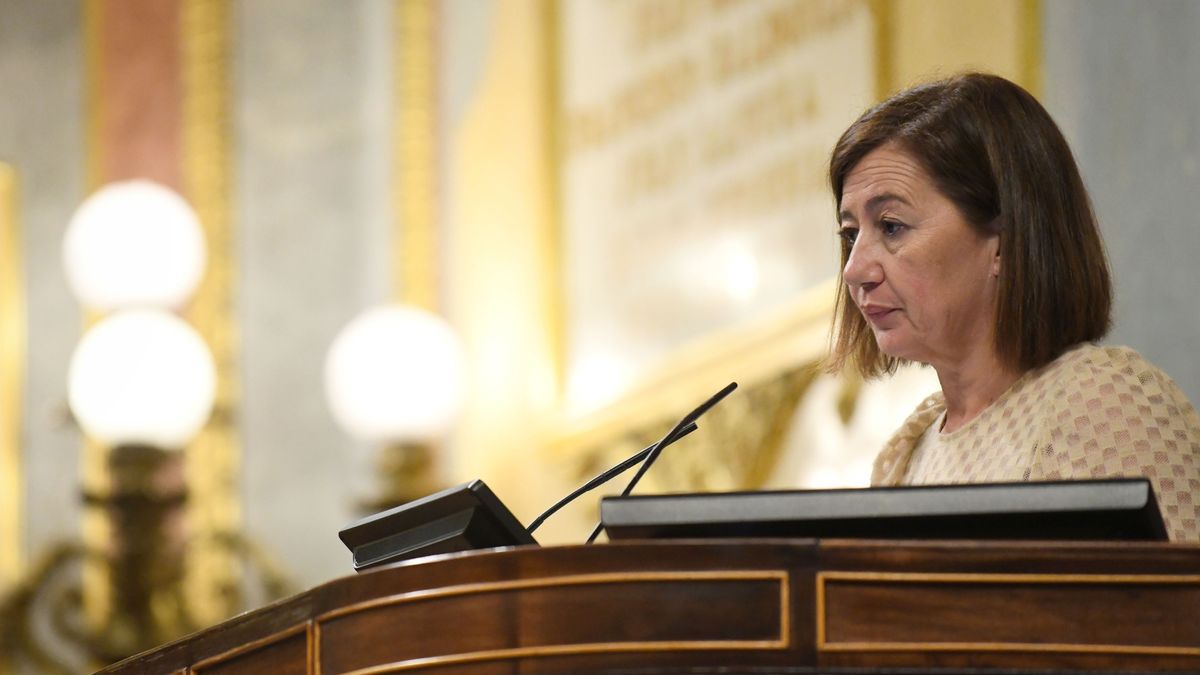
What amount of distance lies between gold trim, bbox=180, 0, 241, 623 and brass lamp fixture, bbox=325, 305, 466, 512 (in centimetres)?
64

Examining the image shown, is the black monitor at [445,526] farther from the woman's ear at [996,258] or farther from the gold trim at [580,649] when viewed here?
the woman's ear at [996,258]

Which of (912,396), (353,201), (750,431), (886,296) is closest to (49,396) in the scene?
(353,201)

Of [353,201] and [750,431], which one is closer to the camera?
[750,431]

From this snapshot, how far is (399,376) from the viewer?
5777 mm

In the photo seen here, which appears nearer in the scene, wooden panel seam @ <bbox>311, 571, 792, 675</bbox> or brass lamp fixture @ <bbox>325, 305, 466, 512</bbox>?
wooden panel seam @ <bbox>311, 571, 792, 675</bbox>

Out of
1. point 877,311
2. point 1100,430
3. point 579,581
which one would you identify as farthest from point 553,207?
point 579,581

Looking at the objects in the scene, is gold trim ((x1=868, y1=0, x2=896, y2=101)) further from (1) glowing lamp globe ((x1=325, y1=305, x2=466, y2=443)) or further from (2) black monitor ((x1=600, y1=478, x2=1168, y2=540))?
(2) black monitor ((x1=600, y1=478, x2=1168, y2=540))

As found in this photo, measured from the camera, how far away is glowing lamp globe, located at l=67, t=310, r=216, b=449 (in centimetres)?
580

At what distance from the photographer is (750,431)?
4879 mm

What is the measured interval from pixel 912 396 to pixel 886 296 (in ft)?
6.34

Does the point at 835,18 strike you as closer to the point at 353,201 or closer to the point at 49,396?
the point at 353,201

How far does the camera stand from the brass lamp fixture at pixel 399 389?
5.75 metres

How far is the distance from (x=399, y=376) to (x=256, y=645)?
3843 mm

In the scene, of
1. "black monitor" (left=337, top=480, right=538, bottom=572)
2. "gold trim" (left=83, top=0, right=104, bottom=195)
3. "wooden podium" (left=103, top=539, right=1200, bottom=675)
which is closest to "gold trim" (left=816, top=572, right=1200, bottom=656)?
"wooden podium" (left=103, top=539, right=1200, bottom=675)
